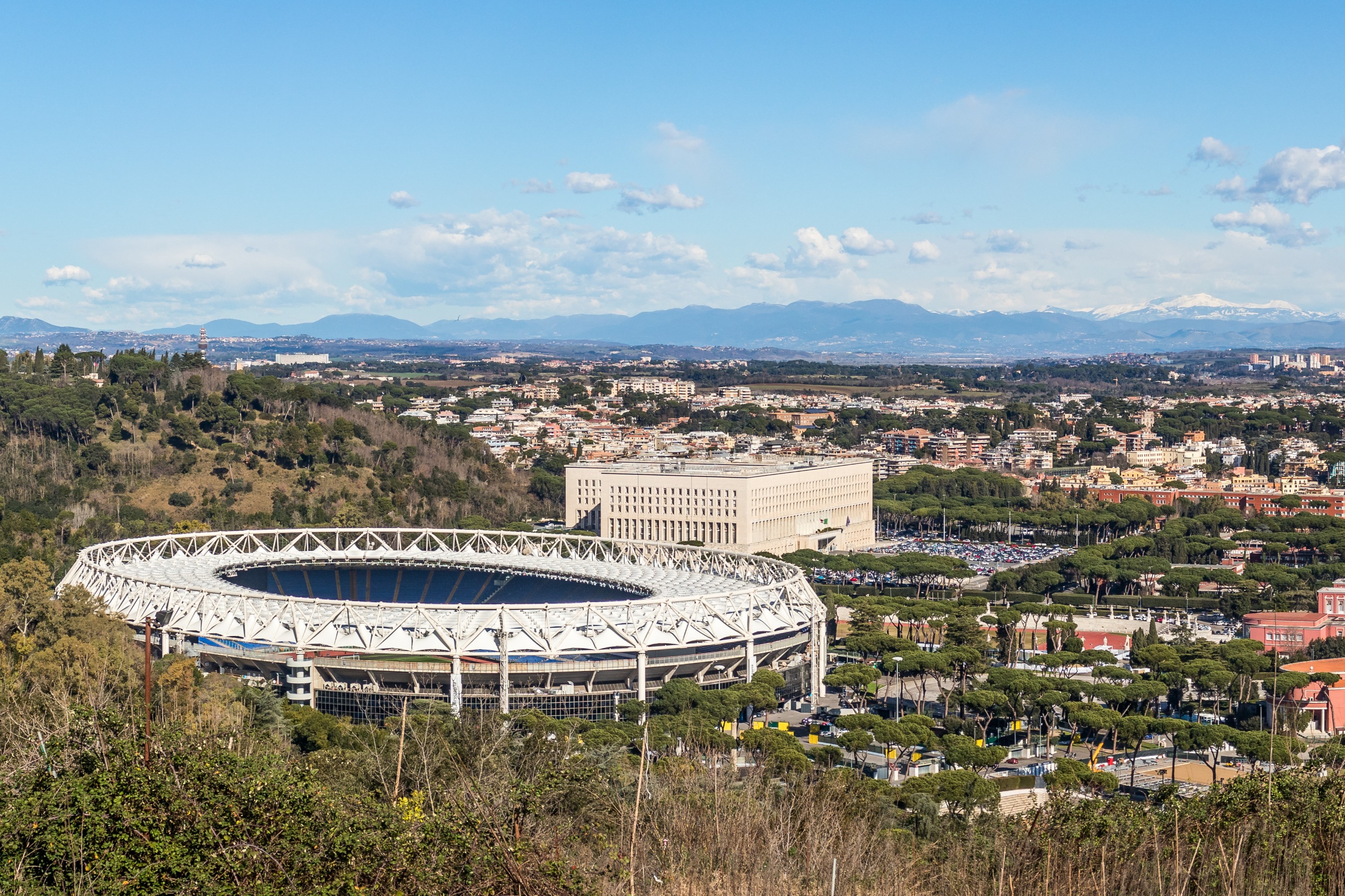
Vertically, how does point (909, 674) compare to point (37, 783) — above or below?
below

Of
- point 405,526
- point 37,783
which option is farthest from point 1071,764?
point 405,526

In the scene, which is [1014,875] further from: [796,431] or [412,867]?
[796,431]

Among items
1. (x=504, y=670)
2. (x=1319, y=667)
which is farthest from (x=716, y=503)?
(x=504, y=670)

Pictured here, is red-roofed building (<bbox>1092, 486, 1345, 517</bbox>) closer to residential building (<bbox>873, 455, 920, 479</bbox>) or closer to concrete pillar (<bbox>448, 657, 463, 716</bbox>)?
residential building (<bbox>873, 455, 920, 479</bbox>)

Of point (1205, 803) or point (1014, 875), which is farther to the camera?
point (1205, 803)

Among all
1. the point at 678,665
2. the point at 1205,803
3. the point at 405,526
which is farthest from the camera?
the point at 405,526

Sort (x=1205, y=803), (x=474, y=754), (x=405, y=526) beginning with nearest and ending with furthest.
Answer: (x=1205, y=803) → (x=474, y=754) → (x=405, y=526)

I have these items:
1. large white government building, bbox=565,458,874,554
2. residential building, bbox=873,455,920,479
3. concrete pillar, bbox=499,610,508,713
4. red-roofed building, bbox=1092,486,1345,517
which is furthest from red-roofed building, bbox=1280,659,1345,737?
residential building, bbox=873,455,920,479

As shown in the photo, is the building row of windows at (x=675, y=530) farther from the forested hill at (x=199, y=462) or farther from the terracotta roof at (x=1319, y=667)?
the terracotta roof at (x=1319, y=667)
